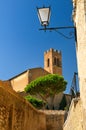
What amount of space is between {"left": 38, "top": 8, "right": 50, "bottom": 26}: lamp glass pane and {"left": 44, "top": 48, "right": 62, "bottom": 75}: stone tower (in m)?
59.9

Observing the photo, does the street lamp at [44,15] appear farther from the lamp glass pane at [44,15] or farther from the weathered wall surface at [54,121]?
the weathered wall surface at [54,121]

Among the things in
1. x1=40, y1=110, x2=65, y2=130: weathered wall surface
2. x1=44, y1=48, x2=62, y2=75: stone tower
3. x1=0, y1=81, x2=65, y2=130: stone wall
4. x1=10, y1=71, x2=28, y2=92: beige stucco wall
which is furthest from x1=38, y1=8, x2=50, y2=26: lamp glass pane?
x1=44, y1=48, x2=62, y2=75: stone tower

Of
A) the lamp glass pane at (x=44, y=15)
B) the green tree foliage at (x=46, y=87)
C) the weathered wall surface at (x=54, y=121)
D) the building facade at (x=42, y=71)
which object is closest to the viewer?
the lamp glass pane at (x=44, y=15)

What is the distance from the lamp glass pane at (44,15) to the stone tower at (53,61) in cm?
5992

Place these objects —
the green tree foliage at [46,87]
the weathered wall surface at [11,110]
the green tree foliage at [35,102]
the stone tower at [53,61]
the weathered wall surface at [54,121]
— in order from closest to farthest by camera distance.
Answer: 1. the weathered wall surface at [11,110]
2. the weathered wall surface at [54,121]
3. the green tree foliage at [35,102]
4. the green tree foliage at [46,87]
5. the stone tower at [53,61]

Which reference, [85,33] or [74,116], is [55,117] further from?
[85,33]

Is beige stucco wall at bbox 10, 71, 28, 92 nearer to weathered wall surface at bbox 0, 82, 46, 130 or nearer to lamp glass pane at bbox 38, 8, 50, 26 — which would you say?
weathered wall surface at bbox 0, 82, 46, 130

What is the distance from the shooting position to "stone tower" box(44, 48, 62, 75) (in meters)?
68.5

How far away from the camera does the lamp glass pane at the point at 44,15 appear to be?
24.8 ft

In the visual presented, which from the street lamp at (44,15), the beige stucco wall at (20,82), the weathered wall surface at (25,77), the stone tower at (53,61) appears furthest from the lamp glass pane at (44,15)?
the stone tower at (53,61)

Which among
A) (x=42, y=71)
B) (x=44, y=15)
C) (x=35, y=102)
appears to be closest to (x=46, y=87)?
(x=35, y=102)

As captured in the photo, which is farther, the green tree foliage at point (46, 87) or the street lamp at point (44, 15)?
the green tree foliage at point (46, 87)

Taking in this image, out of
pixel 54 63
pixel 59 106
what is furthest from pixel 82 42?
pixel 54 63

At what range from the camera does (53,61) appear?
6969cm
